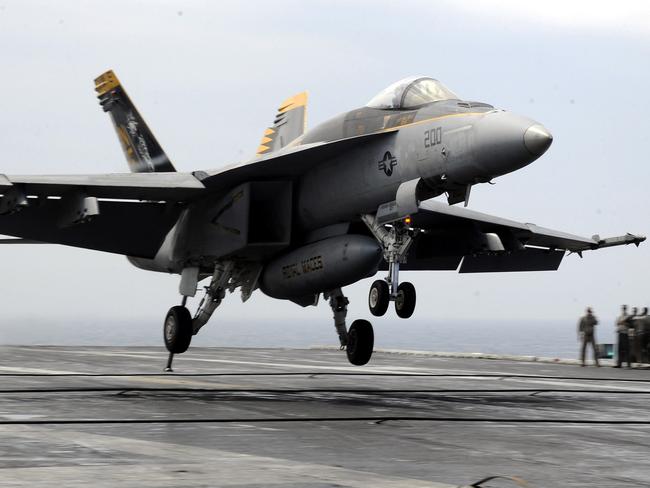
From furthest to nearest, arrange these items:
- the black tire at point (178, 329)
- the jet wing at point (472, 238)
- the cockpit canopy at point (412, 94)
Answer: the jet wing at point (472, 238) < the black tire at point (178, 329) < the cockpit canopy at point (412, 94)

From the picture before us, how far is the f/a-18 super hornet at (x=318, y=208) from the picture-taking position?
13.9 metres

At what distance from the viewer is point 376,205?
14.9 meters

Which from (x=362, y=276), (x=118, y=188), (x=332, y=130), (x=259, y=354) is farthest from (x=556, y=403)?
(x=259, y=354)

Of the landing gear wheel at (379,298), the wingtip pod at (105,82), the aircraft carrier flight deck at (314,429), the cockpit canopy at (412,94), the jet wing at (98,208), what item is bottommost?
the aircraft carrier flight deck at (314,429)

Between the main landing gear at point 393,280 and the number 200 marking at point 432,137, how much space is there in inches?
50.5

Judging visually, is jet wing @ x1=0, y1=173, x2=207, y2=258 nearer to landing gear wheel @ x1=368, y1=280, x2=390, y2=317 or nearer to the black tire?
the black tire

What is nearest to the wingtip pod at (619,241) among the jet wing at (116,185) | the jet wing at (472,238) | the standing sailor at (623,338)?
the jet wing at (472,238)

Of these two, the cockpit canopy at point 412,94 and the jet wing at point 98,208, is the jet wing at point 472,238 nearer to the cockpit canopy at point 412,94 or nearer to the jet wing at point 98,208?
the cockpit canopy at point 412,94

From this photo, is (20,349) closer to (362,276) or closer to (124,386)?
(124,386)

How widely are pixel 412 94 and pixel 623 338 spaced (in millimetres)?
13400

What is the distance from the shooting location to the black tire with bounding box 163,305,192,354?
694 inches

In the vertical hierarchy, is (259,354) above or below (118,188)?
below

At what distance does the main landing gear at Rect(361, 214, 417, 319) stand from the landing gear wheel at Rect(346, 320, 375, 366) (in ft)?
4.03

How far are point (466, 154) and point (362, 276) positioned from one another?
9.13 feet
